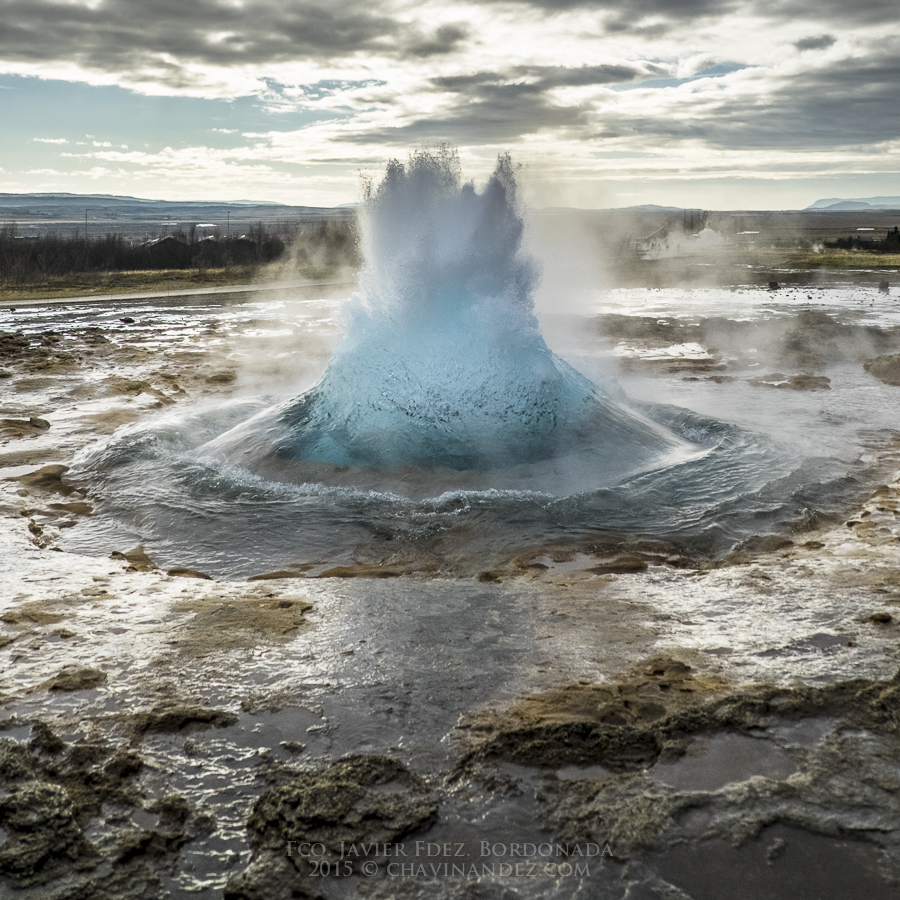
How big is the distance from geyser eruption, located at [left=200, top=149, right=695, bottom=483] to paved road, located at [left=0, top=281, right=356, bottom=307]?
17.7 m

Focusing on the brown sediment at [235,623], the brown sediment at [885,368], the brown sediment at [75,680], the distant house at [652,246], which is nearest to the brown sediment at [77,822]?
the brown sediment at [75,680]

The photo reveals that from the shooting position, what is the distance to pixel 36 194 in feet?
643

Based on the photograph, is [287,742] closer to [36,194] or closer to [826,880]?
[826,880]

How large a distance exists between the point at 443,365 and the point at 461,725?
4189 millimetres

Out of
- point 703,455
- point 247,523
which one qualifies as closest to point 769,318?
point 703,455

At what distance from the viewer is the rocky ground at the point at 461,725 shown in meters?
2.44

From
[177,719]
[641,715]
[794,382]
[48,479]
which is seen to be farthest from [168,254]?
[641,715]

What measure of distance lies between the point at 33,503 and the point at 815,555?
548 cm

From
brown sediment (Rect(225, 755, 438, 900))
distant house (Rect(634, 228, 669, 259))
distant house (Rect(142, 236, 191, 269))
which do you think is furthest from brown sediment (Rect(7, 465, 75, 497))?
distant house (Rect(634, 228, 669, 259))

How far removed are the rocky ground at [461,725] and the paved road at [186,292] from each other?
19.6 metres

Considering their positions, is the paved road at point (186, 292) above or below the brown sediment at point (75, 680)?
above

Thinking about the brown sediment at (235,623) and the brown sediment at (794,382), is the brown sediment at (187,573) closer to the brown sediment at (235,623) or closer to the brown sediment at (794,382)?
the brown sediment at (235,623)

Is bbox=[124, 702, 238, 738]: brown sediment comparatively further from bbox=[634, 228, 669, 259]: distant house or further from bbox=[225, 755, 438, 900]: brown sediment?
bbox=[634, 228, 669, 259]: distant house

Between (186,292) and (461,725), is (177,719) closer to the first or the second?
(461,725)
